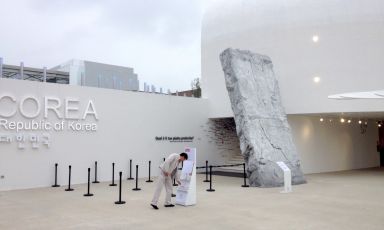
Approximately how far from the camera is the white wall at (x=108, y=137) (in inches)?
449

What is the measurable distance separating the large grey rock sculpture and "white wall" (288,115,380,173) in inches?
109

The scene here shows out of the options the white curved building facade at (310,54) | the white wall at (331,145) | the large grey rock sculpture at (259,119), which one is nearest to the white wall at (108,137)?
the white curved building facade at (310,54)

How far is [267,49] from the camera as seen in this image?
15938mm

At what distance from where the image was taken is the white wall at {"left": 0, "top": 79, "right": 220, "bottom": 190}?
11414 mm

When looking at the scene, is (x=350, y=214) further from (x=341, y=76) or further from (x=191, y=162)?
(x=341, y=76)

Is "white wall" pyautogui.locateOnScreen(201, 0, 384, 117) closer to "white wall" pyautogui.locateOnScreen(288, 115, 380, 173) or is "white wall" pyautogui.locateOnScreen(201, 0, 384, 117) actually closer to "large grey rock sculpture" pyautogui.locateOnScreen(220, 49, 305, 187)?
"large grey rock sculpture" pyautogui.locateOnScreen(220, 49, 305, 187)

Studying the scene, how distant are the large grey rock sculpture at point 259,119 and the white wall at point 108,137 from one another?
3507mm

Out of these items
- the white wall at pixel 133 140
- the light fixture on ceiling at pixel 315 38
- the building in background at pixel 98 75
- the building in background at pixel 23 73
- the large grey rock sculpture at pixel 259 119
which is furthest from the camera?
the light fixture on ceiling at pixel 315 38

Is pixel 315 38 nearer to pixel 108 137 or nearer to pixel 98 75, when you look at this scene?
pixel 98 75

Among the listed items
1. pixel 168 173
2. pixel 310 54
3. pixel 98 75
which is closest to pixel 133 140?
pixel 98 75

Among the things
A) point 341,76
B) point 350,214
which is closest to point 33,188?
point 350,214

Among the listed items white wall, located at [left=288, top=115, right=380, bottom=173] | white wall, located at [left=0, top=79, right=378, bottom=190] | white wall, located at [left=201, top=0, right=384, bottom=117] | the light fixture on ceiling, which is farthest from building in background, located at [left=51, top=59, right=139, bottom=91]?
the light fixture on ceiling

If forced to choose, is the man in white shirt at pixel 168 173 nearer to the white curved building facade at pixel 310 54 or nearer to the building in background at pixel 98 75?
the building in background at pixel 98 75

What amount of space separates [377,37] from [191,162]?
386 inches
